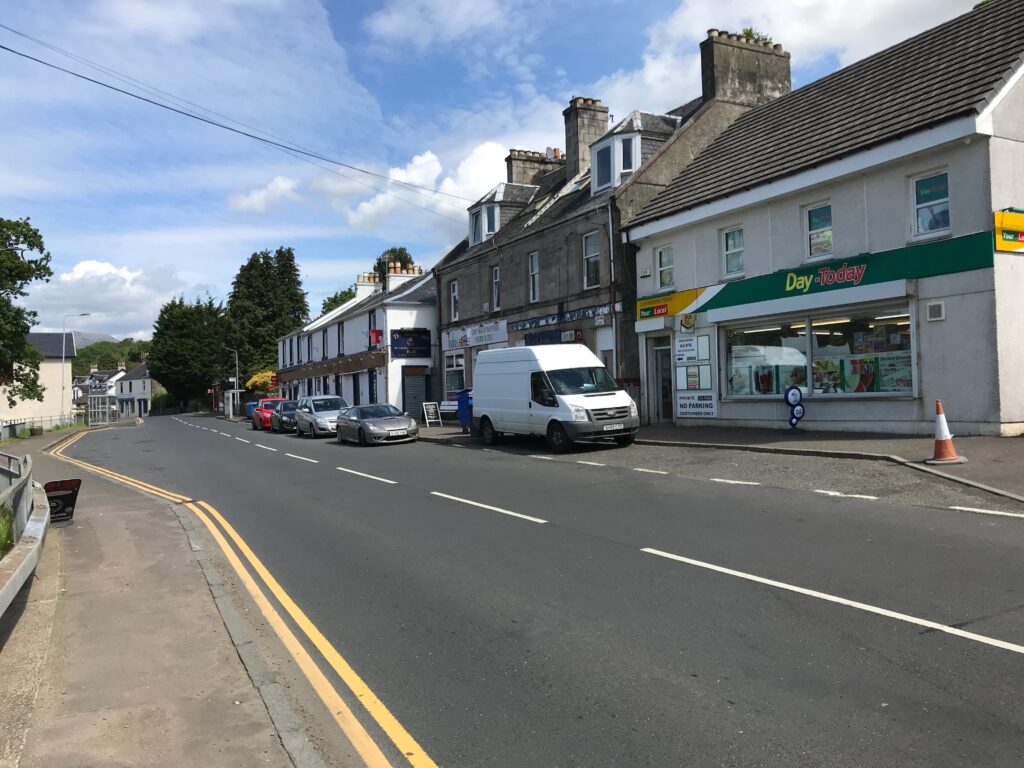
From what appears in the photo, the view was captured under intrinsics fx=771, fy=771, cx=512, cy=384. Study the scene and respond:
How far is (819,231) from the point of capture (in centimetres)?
1711

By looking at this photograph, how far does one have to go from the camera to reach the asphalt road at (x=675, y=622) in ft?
12.7

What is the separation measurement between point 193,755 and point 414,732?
1104 millimetres

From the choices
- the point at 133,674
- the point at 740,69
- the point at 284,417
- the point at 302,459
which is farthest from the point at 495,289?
the point at 133,674

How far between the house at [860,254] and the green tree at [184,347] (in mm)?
73107

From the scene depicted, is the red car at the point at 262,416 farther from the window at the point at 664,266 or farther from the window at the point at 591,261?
the window at the point at 664,266

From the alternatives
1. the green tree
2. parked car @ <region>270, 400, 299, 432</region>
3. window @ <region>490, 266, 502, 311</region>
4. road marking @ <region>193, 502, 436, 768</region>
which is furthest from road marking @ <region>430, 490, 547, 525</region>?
the green tree

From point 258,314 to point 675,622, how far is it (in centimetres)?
7566

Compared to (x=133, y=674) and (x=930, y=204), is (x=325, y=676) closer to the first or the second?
(x=133, y=674)

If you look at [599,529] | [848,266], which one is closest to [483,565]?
[599,529]

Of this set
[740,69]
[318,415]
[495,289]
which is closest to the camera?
A: [740,69]

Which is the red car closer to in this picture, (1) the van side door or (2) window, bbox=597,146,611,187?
(2) window, bbox=597,146,611,187

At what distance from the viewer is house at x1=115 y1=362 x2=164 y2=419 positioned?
370 ft

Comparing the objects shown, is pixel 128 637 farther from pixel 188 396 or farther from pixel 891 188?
pixel 188 396

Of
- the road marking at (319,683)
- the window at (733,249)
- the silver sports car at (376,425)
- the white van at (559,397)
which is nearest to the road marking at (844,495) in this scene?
the white van at (559,397)
